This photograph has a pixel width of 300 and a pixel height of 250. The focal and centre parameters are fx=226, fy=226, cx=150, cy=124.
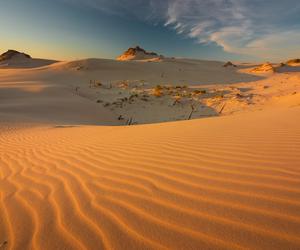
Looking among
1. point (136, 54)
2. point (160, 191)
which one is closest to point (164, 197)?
point (160, 191)

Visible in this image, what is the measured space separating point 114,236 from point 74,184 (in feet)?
3.59

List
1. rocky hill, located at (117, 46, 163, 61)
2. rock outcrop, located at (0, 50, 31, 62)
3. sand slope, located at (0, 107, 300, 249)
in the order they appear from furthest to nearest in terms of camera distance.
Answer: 1. rocky hill, located at (117, 46, 163, 61)
2. rock outcrop, located at (0, 50, 31, 62)
3. sand slope, located at (0, 107, 300, 249)

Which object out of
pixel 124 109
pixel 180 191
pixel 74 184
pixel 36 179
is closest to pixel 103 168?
pixel 74 184

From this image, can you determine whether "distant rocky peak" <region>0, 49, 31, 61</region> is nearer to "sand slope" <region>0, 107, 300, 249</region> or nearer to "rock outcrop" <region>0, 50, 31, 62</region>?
"rock outcrop" <region>0, 50, 31, 62</region>

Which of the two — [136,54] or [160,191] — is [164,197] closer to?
[160,191]

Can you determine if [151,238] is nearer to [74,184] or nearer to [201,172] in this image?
[201,172]

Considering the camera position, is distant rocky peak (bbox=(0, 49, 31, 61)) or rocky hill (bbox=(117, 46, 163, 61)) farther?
rocky hill (bbox=(117, 46, 163, 61))

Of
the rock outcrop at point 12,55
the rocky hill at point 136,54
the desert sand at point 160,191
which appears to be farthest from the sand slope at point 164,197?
the rocky hill at point 136,54

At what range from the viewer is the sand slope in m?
1.51

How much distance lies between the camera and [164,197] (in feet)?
6.47

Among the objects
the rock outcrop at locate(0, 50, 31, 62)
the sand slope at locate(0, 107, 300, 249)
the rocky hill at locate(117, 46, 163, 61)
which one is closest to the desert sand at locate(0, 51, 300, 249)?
the sand slope at locate(0, 107, 300, 249)

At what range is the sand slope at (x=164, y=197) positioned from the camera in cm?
151

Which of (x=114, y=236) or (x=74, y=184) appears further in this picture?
(x=74, y=184)

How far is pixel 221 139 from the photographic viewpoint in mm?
3486
